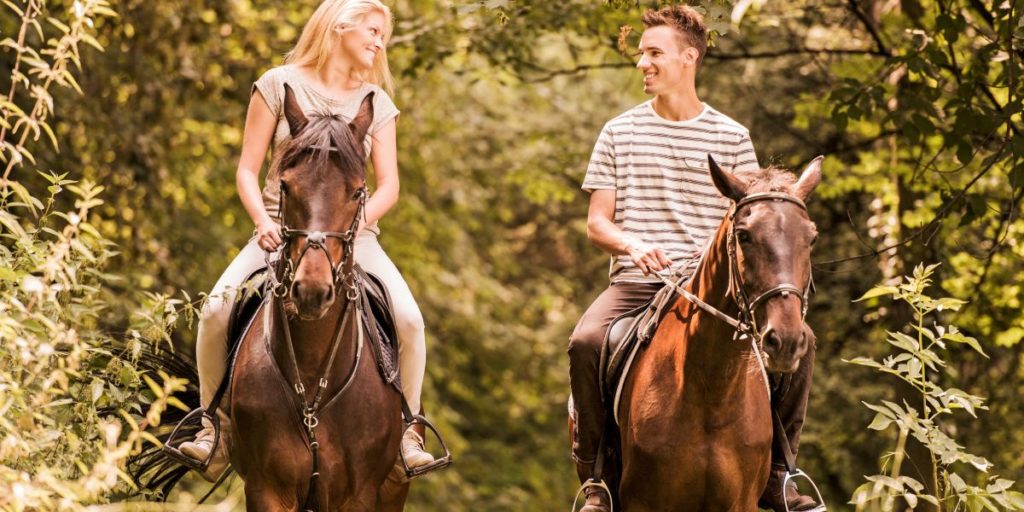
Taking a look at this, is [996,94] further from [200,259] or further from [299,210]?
[200,259]

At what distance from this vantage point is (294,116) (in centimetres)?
661

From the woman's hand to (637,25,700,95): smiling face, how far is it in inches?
84.1

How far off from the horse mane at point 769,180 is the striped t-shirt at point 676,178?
109cm

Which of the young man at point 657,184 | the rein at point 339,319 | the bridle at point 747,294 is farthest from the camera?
the young man at point 657,184

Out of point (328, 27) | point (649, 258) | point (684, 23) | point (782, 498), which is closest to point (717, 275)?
point (649, 258)

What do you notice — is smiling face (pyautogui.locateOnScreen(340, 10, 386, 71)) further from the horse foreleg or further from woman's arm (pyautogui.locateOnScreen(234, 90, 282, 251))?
the horse foreleg

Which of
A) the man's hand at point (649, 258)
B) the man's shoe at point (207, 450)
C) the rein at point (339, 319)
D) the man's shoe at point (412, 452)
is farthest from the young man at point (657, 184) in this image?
the man's shoe at point (207, 450)

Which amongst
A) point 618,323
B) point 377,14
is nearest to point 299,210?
point 377,14

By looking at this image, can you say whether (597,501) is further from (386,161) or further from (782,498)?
(386,161)

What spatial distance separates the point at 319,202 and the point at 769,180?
2.02m

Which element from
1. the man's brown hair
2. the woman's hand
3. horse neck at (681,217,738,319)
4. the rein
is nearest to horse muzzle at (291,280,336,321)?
the rein

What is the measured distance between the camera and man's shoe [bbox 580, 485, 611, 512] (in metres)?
7.18

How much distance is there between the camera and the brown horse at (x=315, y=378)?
6324mm

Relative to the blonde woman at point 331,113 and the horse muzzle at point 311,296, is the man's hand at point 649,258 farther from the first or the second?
the horse muzzle at point 311,296
